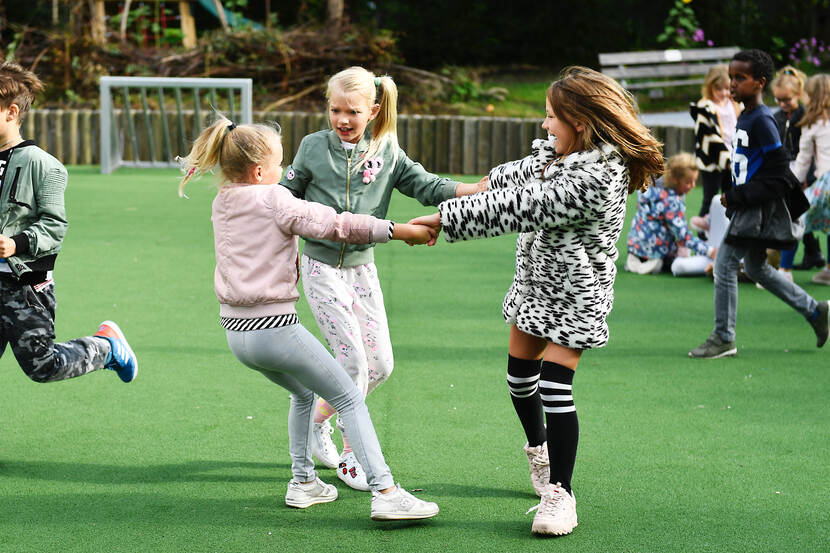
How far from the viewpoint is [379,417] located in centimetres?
473

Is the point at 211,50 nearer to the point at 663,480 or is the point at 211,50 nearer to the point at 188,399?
the point at 188,399

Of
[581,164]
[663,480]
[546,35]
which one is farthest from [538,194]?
[546,35]

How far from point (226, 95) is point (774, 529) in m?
16.9

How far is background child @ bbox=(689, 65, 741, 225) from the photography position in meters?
8.17

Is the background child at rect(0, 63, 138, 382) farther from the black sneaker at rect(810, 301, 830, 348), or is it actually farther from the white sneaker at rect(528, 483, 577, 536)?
the black sneaker at rect(810, 301, 830, 348)

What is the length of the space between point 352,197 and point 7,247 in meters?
1.22

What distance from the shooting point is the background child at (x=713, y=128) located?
26.8ft

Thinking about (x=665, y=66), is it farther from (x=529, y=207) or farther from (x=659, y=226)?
(x=529, y=207)

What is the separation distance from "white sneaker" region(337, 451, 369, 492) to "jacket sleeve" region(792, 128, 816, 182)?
5.22 metres

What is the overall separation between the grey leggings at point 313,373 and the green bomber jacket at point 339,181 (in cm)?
46

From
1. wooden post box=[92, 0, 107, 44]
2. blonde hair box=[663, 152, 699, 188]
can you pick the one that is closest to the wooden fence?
wooden post box=[92, 0, 107, 44]

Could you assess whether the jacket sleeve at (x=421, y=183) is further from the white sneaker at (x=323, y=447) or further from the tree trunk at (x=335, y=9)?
the tree trunk at (x=335, y=9)

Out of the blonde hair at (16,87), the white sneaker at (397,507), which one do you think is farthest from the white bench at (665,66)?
the white sneaker at (397,507)

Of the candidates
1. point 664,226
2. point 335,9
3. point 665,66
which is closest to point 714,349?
point 664,226
